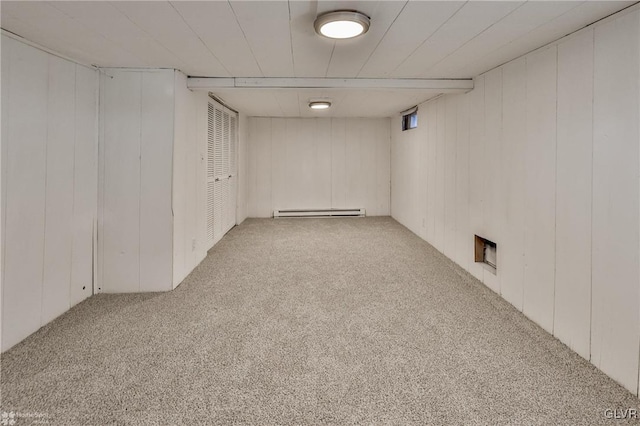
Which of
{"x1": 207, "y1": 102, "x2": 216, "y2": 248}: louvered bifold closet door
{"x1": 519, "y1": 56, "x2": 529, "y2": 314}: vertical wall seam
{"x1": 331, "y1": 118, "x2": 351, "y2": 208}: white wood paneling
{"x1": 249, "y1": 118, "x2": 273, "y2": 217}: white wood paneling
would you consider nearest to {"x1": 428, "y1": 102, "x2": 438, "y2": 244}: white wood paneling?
{"x1": 519, "y1": 56, "x2": 529, "y2": 314}: vertical wall seam

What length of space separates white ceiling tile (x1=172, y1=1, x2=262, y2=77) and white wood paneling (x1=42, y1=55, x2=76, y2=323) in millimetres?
1148

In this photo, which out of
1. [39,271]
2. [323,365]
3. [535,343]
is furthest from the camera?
[39,271]

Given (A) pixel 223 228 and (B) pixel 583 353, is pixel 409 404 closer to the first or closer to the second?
(B) pixel 583 353

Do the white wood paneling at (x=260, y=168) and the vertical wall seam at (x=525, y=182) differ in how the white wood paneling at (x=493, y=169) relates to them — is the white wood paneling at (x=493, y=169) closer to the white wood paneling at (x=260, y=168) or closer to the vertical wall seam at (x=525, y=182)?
the vertical wall seam at (x=525, y=182)

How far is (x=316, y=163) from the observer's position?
708 centimetres

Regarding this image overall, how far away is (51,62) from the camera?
247cm

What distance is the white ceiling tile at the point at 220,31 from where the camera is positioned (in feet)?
6.07

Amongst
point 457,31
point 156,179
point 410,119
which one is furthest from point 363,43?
point 410,119

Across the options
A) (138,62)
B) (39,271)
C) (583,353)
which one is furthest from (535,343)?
(138,62)

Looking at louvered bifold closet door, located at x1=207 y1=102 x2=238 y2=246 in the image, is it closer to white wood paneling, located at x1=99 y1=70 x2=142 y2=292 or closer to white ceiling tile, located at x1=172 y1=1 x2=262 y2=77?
white wood paneling, located at x1=99 y1=70 x2=142 y2=292

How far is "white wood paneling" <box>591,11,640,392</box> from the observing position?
5.78ft

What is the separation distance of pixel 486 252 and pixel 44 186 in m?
3.79

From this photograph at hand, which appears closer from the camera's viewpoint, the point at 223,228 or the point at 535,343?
the point at 535,343

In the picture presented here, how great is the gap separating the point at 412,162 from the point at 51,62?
15.3 ft
